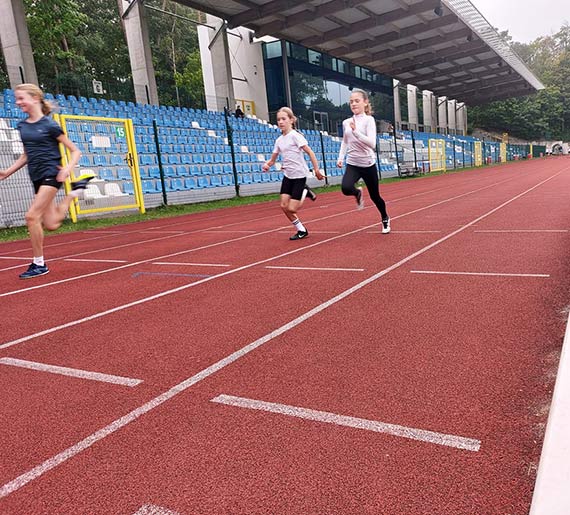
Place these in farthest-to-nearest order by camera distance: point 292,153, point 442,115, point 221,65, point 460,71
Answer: point 442,115 < point 460,71 < point 221,65 < point 292,153

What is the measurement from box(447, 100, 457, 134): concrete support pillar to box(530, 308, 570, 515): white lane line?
210 ft

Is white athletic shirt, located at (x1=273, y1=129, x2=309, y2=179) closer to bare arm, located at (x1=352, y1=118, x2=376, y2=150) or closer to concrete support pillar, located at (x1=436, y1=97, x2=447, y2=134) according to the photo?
bare arm, located at (x1=352, y1=118, x2=376, y2=150)

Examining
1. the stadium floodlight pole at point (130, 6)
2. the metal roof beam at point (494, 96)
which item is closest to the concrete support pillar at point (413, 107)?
the metal roof beam at point (494, 96)

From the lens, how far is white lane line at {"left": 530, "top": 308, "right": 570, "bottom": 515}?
4.51 feet

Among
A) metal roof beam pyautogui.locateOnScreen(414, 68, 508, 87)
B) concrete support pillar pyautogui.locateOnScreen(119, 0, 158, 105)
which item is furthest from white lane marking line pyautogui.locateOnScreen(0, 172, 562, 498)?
metal roof beam pyautogui.locateOnScreen(414, 68, 508, 87)

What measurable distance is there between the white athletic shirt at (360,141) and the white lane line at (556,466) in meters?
5.24

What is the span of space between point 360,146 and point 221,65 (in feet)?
73.9

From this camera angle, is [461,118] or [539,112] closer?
[461,118]

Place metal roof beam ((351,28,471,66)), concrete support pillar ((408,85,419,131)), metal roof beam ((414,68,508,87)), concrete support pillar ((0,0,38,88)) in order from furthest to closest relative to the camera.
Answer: concrete support pillar ((408,85,419,131)), metal roof beam ((414,68,508,87)), metal roof beam ((351,28,471,66)), concrete support pillar ((0,0,38,88))

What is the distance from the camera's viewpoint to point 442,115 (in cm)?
5819

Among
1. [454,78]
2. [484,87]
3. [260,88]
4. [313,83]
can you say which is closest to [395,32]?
[313,83]

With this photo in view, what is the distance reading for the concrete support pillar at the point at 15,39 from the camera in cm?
1734

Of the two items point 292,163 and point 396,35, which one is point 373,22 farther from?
point 292,163

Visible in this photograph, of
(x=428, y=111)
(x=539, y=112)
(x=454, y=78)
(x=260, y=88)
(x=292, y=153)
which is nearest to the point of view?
(x=292, y=153)
